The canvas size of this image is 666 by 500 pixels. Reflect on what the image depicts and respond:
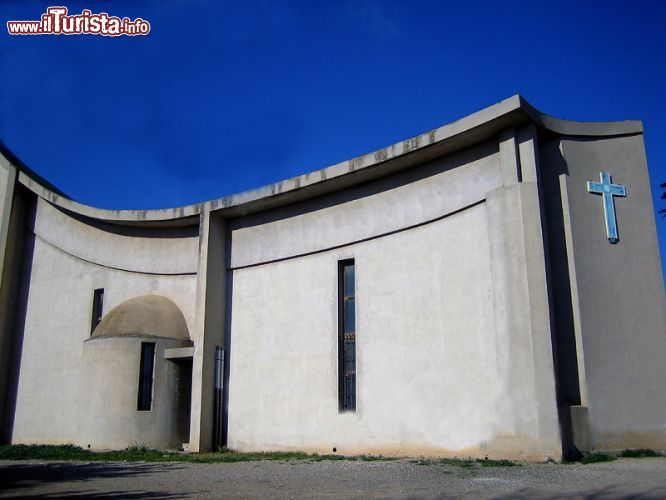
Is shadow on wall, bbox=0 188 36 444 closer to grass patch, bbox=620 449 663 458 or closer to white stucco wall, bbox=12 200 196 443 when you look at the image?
white stucco wall, bbox=12 200 196 443

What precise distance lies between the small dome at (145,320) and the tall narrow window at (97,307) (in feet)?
4.48

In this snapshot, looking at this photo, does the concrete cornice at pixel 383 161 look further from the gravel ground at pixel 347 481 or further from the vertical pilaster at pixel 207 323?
the gravel ground at pixel 347 481

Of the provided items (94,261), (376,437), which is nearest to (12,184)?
(94,261)

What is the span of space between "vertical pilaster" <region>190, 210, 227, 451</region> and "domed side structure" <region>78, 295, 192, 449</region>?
0.75 metres

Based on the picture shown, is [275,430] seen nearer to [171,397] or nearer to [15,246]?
[171,397]

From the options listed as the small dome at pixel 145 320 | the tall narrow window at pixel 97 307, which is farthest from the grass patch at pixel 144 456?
the tall narrow window at pixel 97 307

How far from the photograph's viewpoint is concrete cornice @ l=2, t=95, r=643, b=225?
1280 centimetres

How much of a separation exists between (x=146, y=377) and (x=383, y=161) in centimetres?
798

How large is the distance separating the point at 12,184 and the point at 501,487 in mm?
18628

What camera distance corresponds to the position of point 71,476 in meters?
11.0

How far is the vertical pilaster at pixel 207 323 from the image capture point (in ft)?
53.2

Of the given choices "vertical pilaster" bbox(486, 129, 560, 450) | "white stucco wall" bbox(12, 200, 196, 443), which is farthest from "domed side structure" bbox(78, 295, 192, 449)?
"vertical pilaster" bbox(486, 129, 560, 450)

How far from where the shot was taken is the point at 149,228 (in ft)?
63.6

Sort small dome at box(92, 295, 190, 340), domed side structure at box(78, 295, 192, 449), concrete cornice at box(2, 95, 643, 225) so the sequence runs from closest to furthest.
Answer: concrete cornice at box(2, 95, 643, 225) < domed side structure at box(78, 295, 192, 449) < small dome at box(92, 295, 190, 340)
